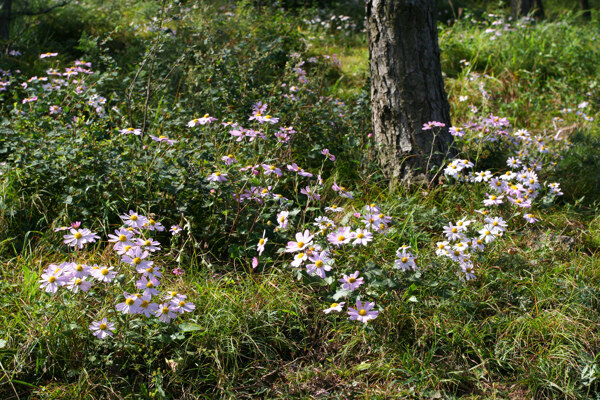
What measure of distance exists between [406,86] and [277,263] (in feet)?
4.67

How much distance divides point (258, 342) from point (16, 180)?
1.73 meters

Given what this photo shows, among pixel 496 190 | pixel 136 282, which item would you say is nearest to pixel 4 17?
pixel 136 282

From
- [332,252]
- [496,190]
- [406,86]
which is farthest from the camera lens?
[406,86]

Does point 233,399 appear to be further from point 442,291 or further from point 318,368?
point 442,291

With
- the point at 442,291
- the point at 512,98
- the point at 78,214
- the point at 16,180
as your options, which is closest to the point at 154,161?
the point at 78,214

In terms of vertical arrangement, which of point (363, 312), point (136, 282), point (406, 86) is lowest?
point (363, 312)

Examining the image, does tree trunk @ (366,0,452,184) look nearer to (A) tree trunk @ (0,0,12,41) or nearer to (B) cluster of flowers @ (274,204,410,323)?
(B) cluster of flowers @ (274,204,410,323)

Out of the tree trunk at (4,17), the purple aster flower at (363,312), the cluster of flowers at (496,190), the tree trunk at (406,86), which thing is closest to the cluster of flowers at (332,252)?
the purple aster flower at (363,312)

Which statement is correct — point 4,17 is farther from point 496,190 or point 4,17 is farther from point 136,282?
point 496,190

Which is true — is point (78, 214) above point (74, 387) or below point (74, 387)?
above

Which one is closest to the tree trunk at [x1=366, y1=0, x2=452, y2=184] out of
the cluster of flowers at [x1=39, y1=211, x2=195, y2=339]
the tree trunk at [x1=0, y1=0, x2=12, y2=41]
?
the cluster of flowers at [x1=39, y1=211, x2=195, y2=339]

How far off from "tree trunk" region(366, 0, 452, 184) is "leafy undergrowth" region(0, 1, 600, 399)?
161 mm

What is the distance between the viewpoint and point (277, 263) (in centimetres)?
265

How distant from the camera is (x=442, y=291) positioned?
7.72 ft
